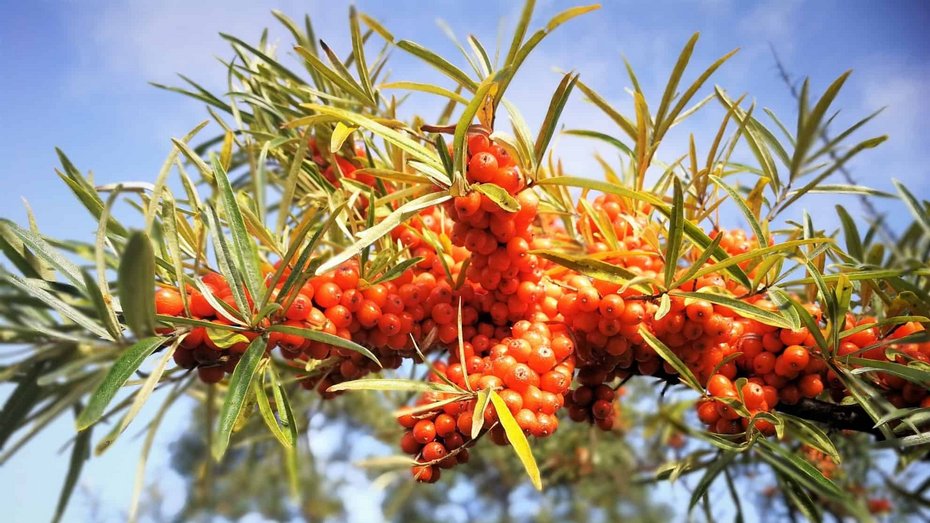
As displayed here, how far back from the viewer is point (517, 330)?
613mm

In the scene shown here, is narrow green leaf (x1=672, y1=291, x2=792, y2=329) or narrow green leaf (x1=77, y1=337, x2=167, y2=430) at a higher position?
narrow green leaf (x1=77, y1=337, x2=167, y2=430)

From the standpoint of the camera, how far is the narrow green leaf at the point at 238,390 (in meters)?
0.46

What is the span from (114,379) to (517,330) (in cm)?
33

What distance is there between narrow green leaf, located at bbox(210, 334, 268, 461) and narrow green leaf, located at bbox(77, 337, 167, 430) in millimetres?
62

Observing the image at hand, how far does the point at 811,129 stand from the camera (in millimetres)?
604

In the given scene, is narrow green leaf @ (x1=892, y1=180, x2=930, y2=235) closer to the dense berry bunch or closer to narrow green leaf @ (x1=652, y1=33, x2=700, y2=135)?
the dense berry bunch

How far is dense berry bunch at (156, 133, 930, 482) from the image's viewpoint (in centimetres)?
55

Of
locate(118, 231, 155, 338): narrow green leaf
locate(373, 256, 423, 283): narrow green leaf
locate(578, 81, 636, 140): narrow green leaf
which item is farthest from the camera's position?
locate(578, 81, 636, 140): narrow green leaf

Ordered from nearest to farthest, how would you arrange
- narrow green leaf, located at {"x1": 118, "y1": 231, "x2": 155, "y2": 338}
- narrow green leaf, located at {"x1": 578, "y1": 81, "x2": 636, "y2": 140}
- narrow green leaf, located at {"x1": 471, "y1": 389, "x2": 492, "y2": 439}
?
1. narrow green leaf, located at {"x1": 118, "y1": 231, "x2": 155, "y2": 338}
2. narrow green leaf, located at {"x1": 471, "y1": 389, "x2": 492, "y2": 439}
3. narrow green leaf, located at {"x1": 578, "y1": 81, "x2": 636, "y2": 140}

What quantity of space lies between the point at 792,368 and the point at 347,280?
1.38ft

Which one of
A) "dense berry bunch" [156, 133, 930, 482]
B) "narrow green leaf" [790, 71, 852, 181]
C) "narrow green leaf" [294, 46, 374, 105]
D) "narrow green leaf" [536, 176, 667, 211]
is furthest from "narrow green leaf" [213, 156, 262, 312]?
"narrow green leaf" [790, 71, 852, 181]

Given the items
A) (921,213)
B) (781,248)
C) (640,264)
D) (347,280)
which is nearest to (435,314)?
(347,280)

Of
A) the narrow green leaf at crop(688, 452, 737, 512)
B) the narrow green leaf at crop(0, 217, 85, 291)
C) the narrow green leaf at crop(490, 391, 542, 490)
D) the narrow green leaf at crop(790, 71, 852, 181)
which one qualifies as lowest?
the narrow green leaf at crop(688, 452, 737, 512)

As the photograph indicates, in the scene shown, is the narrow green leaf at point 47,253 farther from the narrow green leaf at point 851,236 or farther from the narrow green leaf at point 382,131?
the narrow green leaf at point 851,236
